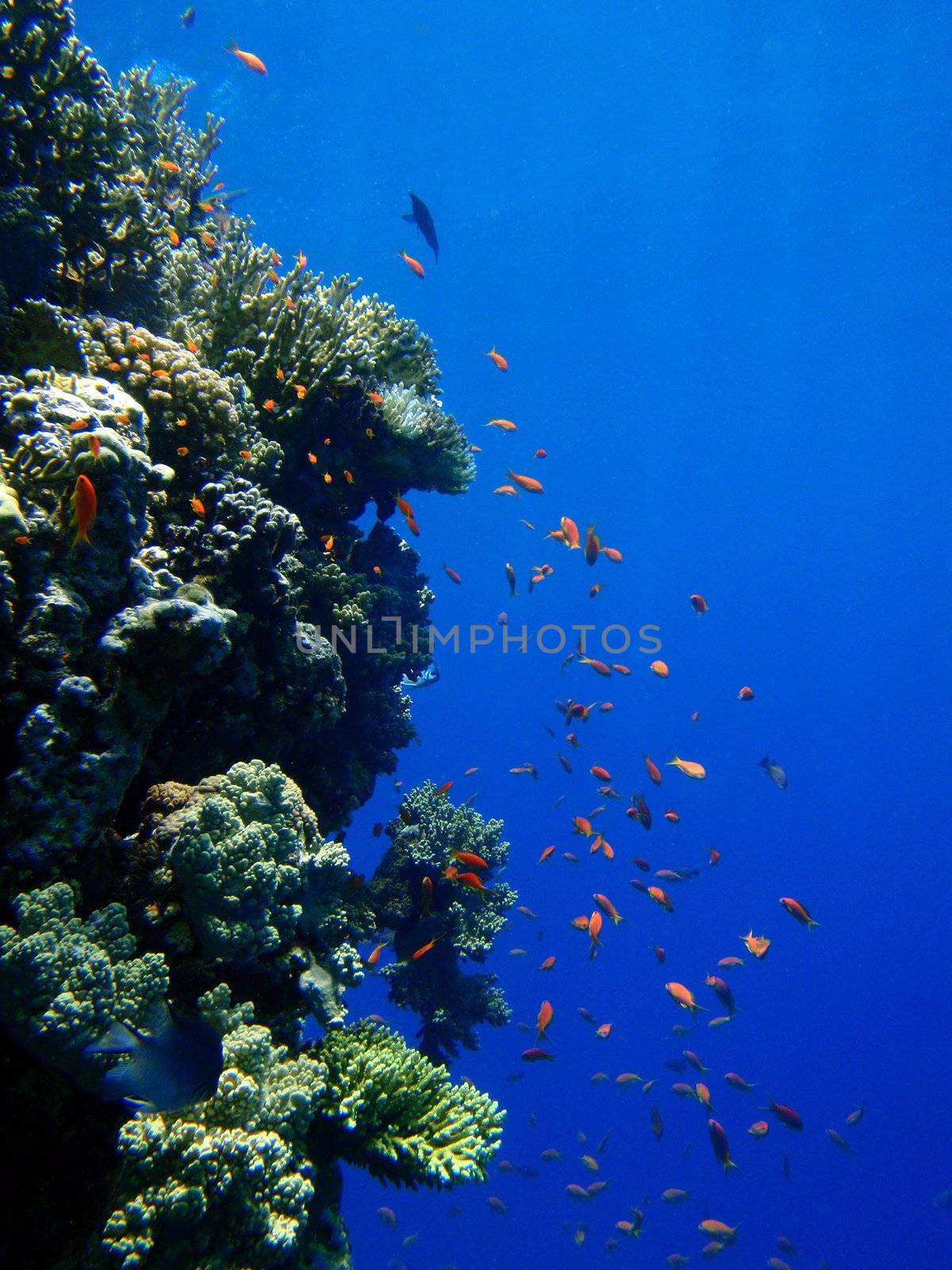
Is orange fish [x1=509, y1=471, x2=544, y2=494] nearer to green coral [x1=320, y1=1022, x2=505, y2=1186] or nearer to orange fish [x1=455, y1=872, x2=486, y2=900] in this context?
orange fish [x1=455, y1=872, x2=486, y2=900]

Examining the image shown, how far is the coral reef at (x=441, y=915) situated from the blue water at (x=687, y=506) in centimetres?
2462

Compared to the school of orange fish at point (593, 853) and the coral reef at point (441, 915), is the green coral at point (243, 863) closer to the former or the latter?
the school of orange fish at point (593, 853)

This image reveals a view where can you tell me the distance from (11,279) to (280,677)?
3.11m

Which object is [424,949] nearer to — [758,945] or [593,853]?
[593,853]

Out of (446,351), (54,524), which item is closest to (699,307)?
(446,351)

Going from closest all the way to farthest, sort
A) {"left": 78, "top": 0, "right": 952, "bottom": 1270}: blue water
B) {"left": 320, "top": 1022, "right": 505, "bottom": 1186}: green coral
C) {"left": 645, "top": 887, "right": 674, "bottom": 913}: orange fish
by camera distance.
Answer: {"left": 320, "top": 1022, "right": 505, "bottom": 1186}: green coral < {"left": 645, "top": 887, "right": 674, "bottom": 913}: orange fish < {"left": 78, "top": 0, "right": 952, "bottom": 1270}: blue water

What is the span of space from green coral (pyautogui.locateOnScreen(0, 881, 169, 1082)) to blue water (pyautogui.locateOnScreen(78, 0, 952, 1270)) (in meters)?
28.8

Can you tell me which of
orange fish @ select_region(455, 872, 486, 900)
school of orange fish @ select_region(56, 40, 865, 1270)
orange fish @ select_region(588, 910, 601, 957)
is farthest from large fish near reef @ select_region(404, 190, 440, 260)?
orange fish @ select_region(588, 910, 601, 957)

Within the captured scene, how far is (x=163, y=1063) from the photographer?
2885 mm

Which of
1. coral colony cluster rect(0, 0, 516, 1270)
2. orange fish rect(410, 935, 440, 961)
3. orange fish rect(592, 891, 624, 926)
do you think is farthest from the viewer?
orange fish rect(592, 891, 624, 926)

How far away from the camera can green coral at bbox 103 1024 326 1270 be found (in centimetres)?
255

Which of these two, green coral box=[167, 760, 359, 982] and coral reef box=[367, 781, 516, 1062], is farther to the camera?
coral reef box=[367, 781, 516, 1062]

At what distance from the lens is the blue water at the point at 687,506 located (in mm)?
44531

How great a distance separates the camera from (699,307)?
6531 centimetres
